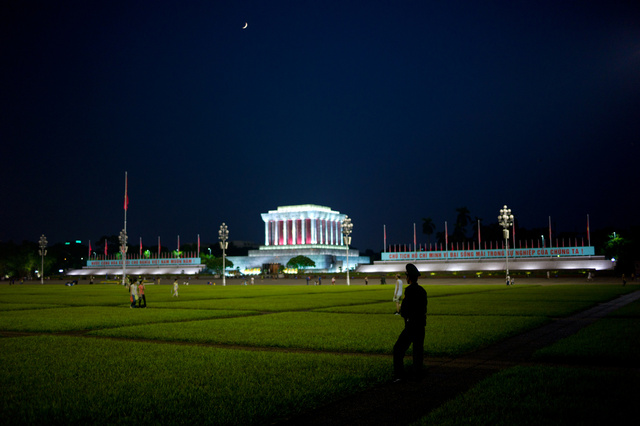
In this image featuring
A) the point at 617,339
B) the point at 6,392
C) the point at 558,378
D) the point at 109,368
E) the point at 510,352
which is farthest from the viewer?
the point at 617,339

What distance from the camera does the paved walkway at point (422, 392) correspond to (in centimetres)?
773

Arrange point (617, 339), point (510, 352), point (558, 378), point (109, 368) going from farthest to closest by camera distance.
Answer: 1. point (617, 339)
2. point (510, 352)
3. point (109, 368)
4. point (558, 378)

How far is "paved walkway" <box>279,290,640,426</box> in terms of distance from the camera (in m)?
7.73

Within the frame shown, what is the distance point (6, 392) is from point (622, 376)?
10.8 m

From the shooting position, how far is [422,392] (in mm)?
9188

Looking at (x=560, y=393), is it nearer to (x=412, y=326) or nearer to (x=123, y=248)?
(x=412, y=326)

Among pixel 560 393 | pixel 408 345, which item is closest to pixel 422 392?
pixel 408 345

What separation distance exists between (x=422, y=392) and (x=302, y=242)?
15896cm

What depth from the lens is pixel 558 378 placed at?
985 centimetres

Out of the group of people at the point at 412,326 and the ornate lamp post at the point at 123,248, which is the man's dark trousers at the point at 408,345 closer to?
the group of people at the point at 412,326

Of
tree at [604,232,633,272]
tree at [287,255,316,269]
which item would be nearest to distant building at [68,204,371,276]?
tree at [287,255,316,269]

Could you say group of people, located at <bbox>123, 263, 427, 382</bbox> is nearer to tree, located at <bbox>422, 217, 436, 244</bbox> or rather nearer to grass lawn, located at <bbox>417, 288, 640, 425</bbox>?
grass lawn, located at <bbox>417, 288, 640, 425</bbox>

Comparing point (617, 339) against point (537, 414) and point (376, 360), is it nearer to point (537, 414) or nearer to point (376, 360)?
point (376, 360)

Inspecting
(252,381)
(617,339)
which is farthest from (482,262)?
(252,381)
